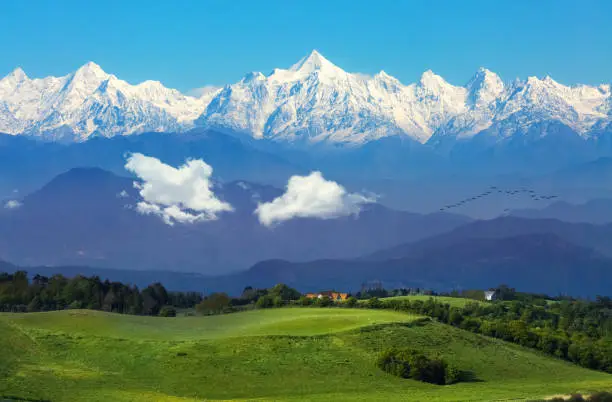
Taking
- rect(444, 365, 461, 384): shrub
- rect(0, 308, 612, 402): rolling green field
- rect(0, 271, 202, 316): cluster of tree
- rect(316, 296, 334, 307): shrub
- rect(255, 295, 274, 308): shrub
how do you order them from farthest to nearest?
rect(255, 295, 274, 308): shrub, rect(316, 296, 334, 307): shrub, rect(0, 271, 202, 316): cluster of tree, rect(444, 365, 461, 384): shrub, rect(0, 308, 612, 402): rolling green field

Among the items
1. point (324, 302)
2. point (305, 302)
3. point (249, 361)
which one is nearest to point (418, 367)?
point (249, 361)

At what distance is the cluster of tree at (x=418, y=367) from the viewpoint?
97312mm

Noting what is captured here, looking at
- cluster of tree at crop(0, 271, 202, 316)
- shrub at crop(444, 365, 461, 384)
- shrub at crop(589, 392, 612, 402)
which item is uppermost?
cluster of tree at crop(0, 271, 202, 316)

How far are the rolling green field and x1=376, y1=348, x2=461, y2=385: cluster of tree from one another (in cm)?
198

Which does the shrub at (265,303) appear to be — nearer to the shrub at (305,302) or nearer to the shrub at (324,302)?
the shrub at (305,302)

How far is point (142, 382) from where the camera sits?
85.4 meters

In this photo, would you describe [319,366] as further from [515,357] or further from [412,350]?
[515,357]

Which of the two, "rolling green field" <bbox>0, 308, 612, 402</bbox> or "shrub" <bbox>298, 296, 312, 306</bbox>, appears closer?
"rolling green field" <bbox>0, 308, 612, 402</bbox>

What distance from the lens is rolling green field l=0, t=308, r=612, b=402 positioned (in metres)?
82.4

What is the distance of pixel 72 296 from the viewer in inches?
6786

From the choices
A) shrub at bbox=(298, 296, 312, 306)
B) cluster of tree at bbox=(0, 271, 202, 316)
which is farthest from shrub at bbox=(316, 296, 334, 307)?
cluster of tree at bbox=(0, 271, 202, 316)

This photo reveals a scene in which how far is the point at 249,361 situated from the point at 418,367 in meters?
20.8

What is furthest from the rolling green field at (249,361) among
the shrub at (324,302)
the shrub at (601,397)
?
the shrub at (324,302)

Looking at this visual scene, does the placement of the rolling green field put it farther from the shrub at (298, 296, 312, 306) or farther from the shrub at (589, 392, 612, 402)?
the shrub at (298, 296, 312, 306)
